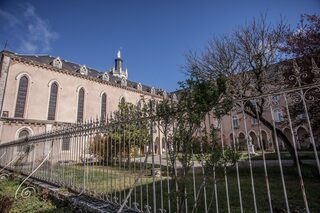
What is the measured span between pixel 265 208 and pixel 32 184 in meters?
7.45

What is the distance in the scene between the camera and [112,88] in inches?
1252

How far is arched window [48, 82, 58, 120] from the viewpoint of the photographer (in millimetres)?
23938

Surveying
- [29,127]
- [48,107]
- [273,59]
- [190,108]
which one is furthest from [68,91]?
[190,108]

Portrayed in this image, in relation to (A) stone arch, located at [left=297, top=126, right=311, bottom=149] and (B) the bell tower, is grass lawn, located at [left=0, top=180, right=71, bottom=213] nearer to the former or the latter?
(A) stone arch, located at [left=297, top=126, right=311, bottom=149]

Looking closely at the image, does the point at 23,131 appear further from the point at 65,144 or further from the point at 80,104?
the point at 65,144

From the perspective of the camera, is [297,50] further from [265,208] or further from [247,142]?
[247,142]

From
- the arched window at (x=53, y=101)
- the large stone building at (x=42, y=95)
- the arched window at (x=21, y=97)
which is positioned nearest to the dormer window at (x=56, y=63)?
the large stone building at (x=42, y=95)

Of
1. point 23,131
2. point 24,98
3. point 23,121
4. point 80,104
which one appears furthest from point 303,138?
point 80,104

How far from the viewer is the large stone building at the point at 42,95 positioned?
2084 centimetres

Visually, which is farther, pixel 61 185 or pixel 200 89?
pixel 61 185

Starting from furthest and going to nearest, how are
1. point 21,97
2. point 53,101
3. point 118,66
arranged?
point 118,66 < point 53,101 < point 21,97

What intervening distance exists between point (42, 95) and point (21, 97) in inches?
84.2

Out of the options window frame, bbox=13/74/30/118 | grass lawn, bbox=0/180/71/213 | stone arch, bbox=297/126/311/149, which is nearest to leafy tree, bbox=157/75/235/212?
grass lawn, bbox=0/180/71/213

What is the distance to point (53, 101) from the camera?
2458 centimetres
